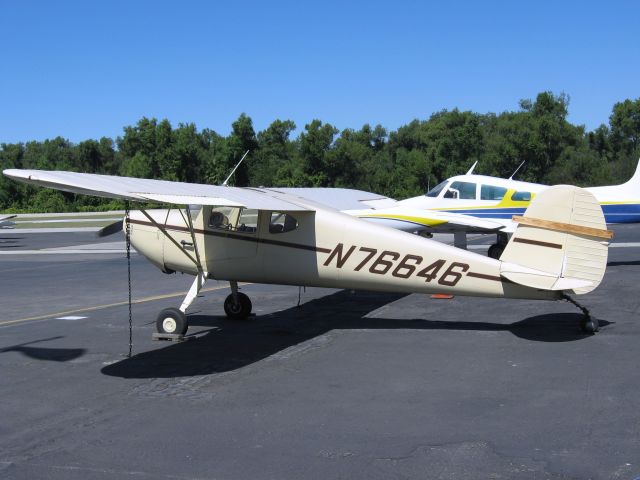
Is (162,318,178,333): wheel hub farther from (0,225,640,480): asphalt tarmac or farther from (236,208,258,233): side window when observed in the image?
(236,208,258,233): side window

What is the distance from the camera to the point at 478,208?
62.8ft

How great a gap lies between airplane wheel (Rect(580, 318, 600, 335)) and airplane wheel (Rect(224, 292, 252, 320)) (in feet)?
17.4

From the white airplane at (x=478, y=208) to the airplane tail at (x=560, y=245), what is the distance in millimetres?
7868

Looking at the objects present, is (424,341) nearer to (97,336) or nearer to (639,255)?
(97,336)

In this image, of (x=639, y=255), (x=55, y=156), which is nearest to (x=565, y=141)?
(x=639, y=255)

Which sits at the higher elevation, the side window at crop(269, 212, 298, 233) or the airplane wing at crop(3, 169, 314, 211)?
the airplane wing at crop(3, 169, 314, 211)

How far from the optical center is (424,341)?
10.0 meters

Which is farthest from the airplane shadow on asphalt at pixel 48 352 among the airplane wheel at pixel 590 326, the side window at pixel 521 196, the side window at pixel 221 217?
the side window at pixel 521 196

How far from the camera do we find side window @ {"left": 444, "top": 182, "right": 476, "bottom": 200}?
19.4 meters

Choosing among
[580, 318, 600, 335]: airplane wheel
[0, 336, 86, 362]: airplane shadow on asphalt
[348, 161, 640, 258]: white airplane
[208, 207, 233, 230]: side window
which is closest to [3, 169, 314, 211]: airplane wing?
[208, 207, 233, 230]: side window

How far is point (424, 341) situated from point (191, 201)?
3.76m

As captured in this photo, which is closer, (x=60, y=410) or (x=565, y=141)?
(x=60, y=410)

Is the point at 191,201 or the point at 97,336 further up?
the point at 191,201

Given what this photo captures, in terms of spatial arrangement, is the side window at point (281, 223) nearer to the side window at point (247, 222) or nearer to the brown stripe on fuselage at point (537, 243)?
the side window at point (247, 222)
